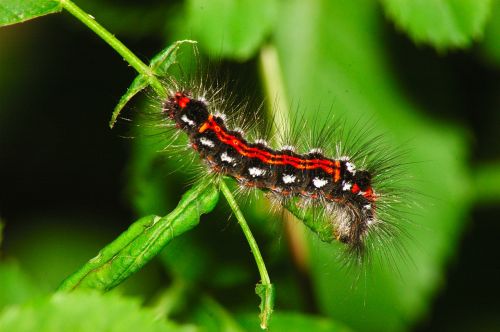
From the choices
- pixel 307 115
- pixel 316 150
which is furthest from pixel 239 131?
pixel 307 115

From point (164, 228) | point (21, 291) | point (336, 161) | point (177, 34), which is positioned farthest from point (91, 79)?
point (164, 228)

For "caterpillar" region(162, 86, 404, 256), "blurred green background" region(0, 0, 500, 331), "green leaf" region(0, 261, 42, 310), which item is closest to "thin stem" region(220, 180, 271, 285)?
"caterpillar" region(162, 86, 404, 256)

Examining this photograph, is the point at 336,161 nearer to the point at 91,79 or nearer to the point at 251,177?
the point at 251,177

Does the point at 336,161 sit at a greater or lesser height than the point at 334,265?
greater

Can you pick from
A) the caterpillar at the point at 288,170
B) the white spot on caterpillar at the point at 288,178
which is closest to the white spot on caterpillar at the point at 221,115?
the caterpillar at the point at 288,170

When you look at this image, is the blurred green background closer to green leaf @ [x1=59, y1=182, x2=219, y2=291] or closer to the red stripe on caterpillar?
the red stripe on caterpillar

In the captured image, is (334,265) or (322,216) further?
(334,265)

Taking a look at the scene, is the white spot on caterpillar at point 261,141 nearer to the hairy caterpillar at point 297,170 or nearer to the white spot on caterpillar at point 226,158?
the hairy caterpillar at point 297,170
